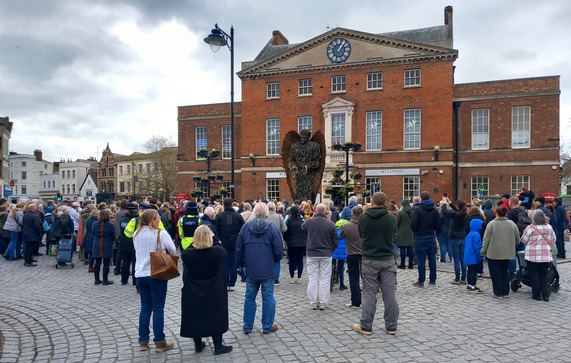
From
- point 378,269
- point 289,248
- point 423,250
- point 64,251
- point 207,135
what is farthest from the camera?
point 207,135

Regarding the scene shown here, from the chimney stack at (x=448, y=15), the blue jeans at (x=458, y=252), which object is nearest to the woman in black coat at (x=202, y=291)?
the blue jeans at (x=458, y=252)

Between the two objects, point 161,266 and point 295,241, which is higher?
point 161,266

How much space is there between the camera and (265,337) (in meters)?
5.75

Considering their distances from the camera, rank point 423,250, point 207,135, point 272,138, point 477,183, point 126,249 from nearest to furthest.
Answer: point 423,250 < point 126,249 < point 477,183 < point 272,138 < point 207,135

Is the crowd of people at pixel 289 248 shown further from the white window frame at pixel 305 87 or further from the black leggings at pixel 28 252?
the white window frame at pixel 305 87

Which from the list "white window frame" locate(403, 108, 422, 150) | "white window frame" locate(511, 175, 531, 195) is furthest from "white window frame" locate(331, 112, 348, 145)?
"white window frame" locate(511, 175, 531, 195)

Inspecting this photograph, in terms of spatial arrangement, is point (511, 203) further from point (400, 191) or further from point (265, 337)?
point (400, 191)

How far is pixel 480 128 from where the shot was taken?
29.5 m

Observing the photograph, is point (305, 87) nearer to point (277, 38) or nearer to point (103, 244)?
point (277, 38)

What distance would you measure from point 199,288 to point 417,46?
94.2 feet

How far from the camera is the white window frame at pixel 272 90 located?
1316 inches

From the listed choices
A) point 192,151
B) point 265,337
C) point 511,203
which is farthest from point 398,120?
point 265,337

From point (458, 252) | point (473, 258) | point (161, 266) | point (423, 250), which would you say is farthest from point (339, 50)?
point (161, 266)

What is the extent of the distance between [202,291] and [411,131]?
89.9ft
